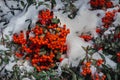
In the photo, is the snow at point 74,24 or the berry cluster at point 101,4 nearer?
the snow at point 74,24

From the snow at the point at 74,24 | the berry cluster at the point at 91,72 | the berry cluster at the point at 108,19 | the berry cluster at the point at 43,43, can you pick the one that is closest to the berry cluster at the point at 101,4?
the snow at the point at 74,24

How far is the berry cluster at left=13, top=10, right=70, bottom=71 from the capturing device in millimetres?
4207

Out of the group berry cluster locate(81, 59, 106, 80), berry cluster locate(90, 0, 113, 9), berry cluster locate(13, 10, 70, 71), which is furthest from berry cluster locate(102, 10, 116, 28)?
berry cluster locate(81, 59, 106, 80)

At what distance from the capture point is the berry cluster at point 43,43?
4.21 m

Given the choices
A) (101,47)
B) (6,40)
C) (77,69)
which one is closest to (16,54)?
(6,40)

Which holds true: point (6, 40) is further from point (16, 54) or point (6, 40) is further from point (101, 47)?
point (101, 47)

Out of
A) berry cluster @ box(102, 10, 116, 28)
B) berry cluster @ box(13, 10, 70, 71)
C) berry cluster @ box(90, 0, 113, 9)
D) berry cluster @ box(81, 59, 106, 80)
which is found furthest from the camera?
berry cluster @ box(90, 0, 113, 9)

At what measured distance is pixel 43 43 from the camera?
4184 millimetres

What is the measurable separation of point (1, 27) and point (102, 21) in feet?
5.72

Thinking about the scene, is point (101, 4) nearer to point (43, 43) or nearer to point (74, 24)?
point (74, 24)

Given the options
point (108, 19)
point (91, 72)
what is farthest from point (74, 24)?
point (91, 72)

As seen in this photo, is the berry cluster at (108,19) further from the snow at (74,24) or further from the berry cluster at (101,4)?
the berry cluster at (101,4)

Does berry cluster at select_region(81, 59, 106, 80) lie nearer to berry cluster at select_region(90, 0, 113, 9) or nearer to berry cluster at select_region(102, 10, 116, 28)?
berry cluster at select_region(102, 10, 116, 28)

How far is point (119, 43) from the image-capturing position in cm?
422
